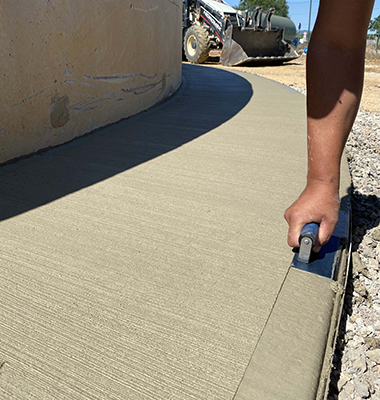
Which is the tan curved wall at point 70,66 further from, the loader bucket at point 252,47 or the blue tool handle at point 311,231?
the loader bucket at point 252,47

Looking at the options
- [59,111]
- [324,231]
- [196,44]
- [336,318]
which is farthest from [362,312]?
[196,44]

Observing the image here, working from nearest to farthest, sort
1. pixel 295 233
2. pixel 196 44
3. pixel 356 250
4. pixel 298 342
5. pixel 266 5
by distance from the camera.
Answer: pixel 298 342 < pixel 295 233 < pixel 356 250 < pixel 196 44 < pixel 266 5

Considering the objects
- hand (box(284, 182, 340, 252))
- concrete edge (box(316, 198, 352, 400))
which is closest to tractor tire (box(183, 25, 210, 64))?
concrete edge (box(316, 198, 352, 400))

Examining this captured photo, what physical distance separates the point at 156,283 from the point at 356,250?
1.15m

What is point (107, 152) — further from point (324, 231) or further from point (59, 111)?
point (324, 231)

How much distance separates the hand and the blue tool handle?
0.6 inches

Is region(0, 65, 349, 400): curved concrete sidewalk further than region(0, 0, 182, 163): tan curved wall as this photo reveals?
No

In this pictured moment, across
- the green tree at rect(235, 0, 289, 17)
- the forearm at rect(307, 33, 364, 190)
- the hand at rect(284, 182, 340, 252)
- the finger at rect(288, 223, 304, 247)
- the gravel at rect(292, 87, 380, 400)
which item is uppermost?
the green tree at rect(235, 0, 289, 17)

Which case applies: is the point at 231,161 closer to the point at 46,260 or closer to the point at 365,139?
the point at 46,260

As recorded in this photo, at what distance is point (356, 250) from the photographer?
195 cm

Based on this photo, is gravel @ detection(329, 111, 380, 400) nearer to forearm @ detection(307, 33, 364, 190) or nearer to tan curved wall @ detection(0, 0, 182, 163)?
forearm @ detection(307, 33, 364, 190)

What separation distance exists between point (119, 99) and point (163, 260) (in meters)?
2.71

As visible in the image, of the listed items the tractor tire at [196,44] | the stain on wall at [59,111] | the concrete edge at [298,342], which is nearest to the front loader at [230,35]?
Result: the tractor tire at [196,44]

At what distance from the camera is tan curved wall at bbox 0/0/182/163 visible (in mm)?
2645
